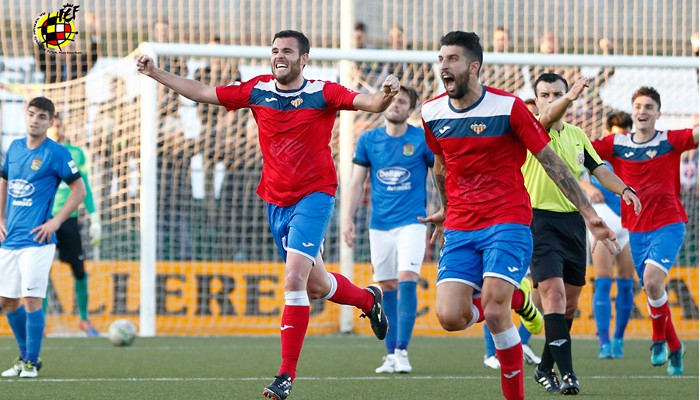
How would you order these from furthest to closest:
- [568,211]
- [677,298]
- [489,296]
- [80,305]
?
[677,298] < [80,305] < [568,211] < [489,296]

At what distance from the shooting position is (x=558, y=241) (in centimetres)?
782

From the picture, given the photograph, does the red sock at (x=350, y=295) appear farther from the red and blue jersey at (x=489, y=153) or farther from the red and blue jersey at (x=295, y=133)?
the red and blue jersey at (x=489, y=153)

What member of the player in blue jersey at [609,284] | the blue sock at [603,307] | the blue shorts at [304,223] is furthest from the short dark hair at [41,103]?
the blue sock at [603,307]

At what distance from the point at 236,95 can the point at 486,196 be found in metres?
2.00

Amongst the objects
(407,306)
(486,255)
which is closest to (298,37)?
(486,255)

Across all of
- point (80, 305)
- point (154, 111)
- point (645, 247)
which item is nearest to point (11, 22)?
point (154, 111)

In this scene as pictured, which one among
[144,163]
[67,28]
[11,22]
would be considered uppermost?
[11,22]

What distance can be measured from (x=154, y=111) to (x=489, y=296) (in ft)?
26.6

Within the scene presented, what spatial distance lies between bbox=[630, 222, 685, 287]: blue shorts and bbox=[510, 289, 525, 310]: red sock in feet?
7.52

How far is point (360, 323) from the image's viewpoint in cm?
1392

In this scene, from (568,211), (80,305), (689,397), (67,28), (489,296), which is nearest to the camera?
(489,296)

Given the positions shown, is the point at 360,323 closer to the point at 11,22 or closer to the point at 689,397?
the point at 11,22

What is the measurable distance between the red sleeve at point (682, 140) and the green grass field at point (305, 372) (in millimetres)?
1844

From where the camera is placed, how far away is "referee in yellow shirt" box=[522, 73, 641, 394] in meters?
7.43
